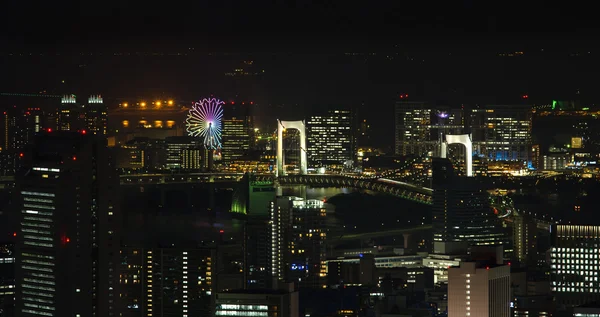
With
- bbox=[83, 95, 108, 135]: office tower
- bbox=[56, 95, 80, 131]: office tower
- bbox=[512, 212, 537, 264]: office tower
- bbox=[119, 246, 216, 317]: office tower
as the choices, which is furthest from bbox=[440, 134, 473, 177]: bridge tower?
bbox=[119, 246, 216, 317]: office tower

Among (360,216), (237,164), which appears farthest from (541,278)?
(237,164)

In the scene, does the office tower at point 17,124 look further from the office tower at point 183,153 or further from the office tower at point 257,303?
the office tower at point 257,303

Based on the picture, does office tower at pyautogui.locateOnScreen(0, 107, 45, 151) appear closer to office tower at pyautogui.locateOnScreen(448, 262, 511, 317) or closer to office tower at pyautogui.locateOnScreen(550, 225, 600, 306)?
office tower at pyautogui.locateOnScreen(550, 225, 600, 306)

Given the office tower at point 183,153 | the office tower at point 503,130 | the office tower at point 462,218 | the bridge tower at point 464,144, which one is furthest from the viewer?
the office tower at point 503,130

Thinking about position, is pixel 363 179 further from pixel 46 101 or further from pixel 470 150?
pixel 46 101

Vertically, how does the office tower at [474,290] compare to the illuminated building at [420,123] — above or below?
below

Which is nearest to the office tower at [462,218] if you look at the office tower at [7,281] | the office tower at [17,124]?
the office tower at [17,124]
